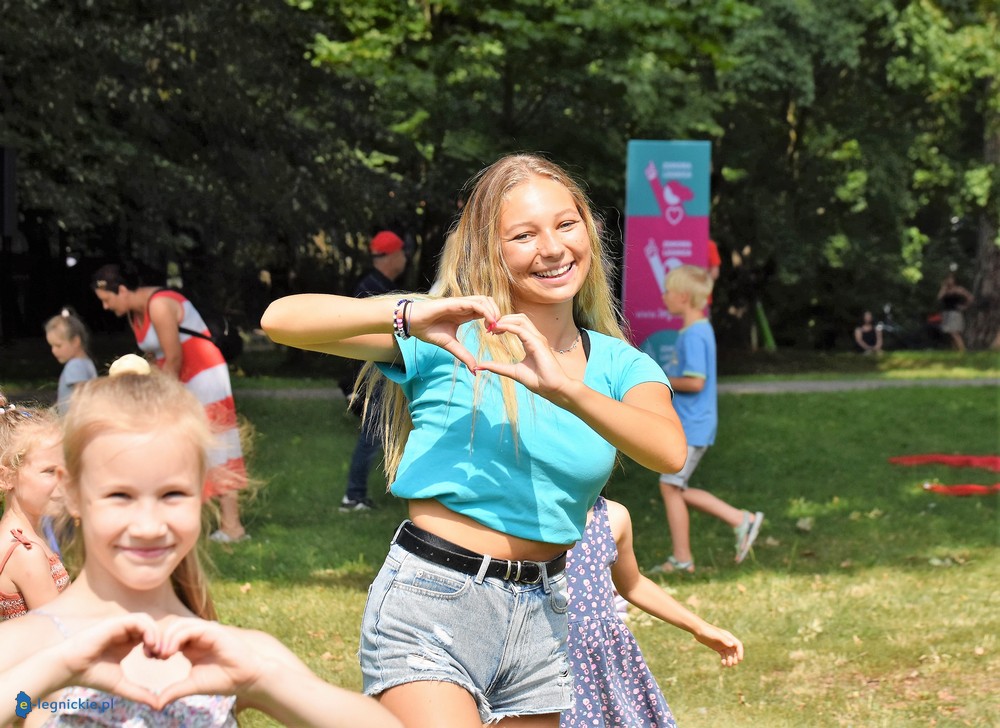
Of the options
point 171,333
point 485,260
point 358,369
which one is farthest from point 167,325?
point 485,260

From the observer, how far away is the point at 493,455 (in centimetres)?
325

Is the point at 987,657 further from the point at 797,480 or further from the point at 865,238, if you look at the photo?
the point at 865,238

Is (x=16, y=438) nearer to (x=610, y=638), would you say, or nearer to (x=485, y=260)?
(x=485, y=260)

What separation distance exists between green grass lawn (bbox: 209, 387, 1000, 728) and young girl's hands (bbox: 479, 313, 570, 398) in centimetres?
157

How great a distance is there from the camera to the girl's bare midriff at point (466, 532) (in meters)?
3.22

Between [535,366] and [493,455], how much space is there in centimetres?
34

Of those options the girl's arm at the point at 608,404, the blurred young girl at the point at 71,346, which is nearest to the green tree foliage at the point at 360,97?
the blurred young girl at the point at 71,346

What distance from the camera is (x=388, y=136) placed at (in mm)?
21328

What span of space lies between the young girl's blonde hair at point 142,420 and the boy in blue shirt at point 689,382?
6100 millimetres

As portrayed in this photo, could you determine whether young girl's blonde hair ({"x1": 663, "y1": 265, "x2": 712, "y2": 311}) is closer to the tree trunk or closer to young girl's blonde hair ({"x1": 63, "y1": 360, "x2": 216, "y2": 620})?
young girl's blonde hair ({"x1": 63, "y1": 360, "x2": 216, "y2": 620})

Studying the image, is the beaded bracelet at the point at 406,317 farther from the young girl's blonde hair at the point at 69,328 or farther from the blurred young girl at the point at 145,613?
the young girl's blonde hair at the point at 69,328

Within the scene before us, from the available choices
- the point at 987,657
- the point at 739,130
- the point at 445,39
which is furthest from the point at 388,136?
the point at 987,657

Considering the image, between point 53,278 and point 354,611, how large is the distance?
2274cm

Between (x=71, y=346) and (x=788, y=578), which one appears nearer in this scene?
(x=788, y=578)
